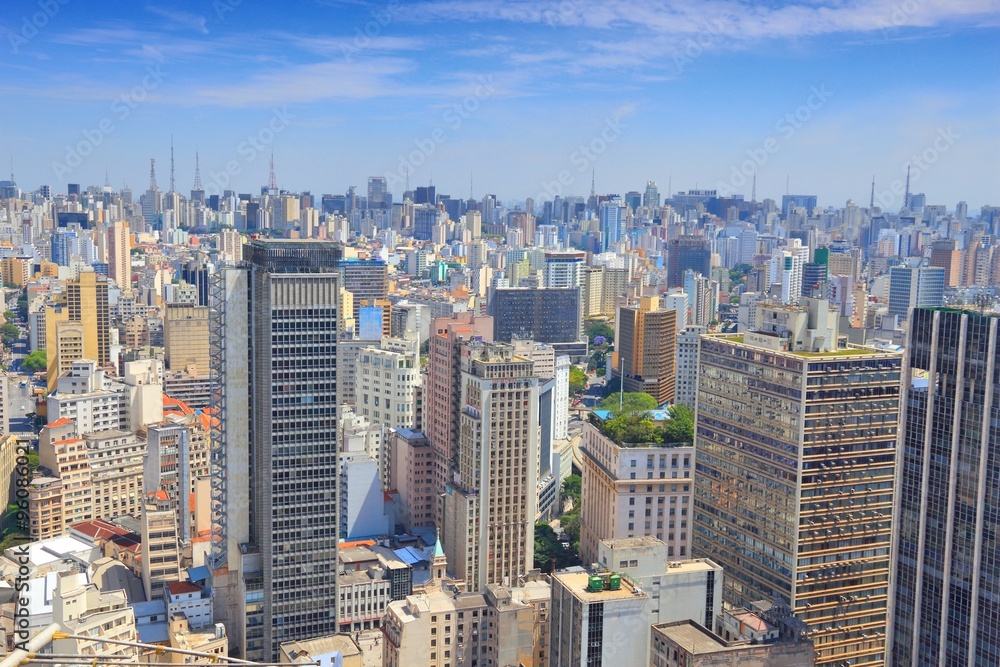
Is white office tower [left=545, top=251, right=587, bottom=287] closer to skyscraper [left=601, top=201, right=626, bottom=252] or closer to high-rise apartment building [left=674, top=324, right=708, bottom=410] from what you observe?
high-rise apartment building [left=674, top=324, right=708, bottom=410]

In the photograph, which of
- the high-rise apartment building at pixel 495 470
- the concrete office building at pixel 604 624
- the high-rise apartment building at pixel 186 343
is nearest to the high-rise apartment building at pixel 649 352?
the high-rise apartment building at pixel 186 343

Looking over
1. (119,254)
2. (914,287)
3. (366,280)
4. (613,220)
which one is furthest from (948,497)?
(613,220)

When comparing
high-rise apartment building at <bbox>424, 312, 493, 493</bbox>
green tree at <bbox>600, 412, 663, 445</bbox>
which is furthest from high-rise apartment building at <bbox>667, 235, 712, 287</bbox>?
green tree at <bbox>600, 412, 663, 445</bbox>

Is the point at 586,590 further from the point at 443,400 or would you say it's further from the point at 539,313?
the point at 539,313

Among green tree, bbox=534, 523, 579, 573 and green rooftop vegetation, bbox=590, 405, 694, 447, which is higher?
green rooftop vegetation, bbox=590, 405, 694, 447

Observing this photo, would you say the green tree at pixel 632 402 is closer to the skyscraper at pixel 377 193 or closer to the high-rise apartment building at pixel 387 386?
the high-rise apartment building at pixel 387 386

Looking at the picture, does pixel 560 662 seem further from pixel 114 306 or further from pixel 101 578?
pixel 114 306

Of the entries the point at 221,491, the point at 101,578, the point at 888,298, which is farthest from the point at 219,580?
the point at 888,298
